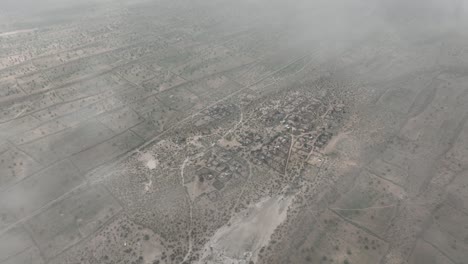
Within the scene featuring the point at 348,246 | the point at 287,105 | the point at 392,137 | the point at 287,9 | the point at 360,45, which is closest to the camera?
the point at 348,246

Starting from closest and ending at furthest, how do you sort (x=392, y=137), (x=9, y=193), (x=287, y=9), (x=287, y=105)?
(x=9, y=193) < (x=392, y=137) < (x=287, y=105) < (x=287, y=9)

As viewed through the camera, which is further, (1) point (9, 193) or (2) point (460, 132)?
(2) point (460, 132)

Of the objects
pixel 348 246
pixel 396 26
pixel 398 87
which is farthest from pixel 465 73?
pixel 348 246

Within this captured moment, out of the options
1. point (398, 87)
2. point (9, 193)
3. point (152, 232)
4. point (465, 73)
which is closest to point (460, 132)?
point (398, 87)

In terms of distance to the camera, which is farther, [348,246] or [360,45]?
[360,45]

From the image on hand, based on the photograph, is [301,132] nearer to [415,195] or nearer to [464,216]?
[415,195]

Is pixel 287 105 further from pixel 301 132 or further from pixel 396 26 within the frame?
pixel 396 26
